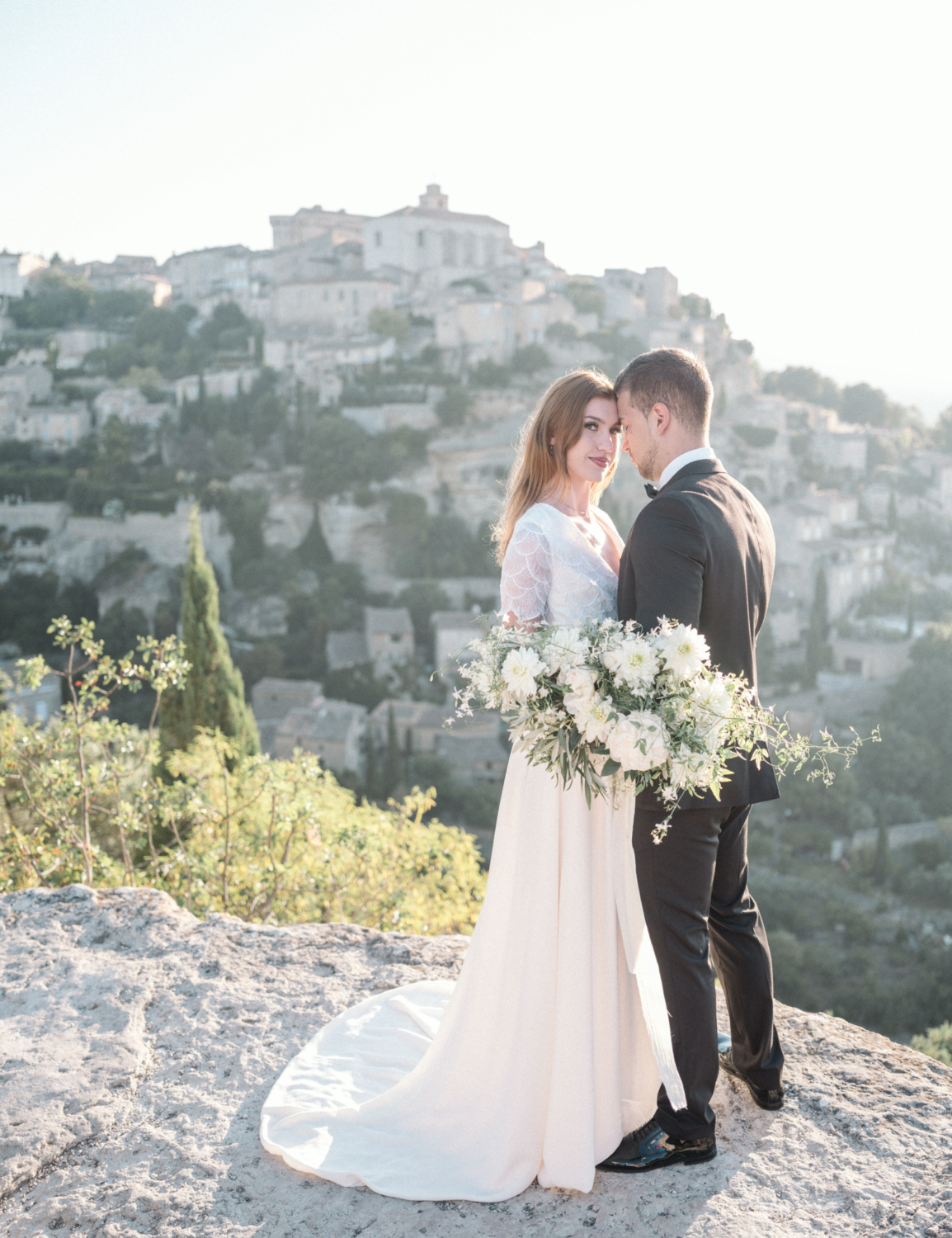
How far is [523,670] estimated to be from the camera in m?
1.70

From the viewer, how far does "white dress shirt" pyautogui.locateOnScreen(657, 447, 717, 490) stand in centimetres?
193

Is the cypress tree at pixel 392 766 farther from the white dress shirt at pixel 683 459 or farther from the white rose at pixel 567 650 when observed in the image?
the white rose at pixel 567 650

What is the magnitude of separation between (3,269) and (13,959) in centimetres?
5513

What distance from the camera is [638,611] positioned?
1.81m

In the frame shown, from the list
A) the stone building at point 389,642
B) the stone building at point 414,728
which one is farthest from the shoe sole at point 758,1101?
the stone building at point 389,642

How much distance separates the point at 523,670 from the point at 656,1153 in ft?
3.52

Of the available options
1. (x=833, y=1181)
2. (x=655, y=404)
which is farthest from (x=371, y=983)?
(x=655, y=404)

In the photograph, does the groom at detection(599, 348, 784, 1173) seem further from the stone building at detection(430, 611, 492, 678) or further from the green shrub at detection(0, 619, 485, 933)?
the stone building at detection(430, 611, 492, 678)

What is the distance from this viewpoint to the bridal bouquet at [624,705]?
1666 millimetres

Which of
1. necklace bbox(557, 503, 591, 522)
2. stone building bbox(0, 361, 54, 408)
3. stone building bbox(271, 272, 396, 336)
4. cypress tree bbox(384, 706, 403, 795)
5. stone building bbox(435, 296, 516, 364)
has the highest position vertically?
stone building bbox(271, 272, 396, 336)

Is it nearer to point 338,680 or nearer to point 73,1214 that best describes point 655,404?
point 73,1214

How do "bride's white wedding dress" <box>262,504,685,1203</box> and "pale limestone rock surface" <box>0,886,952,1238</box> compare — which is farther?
"bride's white wedding dress" <box>262,504,685,1203</box>

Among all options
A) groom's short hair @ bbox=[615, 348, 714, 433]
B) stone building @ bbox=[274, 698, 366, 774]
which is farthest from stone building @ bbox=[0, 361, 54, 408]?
groom's short hair @ bbox=[615, 348, 714, 433]

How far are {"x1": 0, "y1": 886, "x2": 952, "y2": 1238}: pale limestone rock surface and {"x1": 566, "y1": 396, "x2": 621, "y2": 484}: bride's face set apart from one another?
4.85 ft
